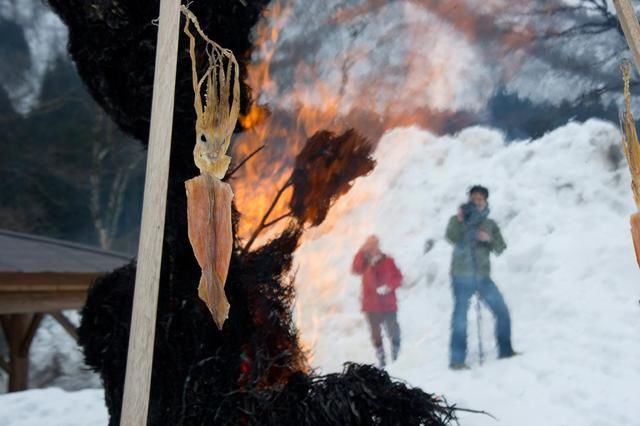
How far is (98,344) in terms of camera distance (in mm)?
2539

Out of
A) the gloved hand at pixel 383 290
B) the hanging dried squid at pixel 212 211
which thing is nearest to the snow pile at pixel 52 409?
the gloved hand at pixel 383 290

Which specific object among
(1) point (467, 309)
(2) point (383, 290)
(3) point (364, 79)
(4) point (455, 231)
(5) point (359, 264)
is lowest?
(1) point (467, 309)

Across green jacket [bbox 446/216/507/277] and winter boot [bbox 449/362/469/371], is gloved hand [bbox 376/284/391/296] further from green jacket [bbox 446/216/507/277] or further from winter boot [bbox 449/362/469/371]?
winter boot [bbox 449/362/469/371]

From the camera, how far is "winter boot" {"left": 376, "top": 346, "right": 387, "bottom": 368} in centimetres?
356

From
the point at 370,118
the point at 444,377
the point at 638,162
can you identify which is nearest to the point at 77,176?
the point at 370,118

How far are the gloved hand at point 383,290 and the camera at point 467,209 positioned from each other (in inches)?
23.7

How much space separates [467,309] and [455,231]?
18.0 inches

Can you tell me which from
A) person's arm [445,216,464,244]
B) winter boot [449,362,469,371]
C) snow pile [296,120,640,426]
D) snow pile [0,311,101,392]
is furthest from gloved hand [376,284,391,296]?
snow pile [0,311,101,392]

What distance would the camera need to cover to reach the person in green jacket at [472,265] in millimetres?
3459

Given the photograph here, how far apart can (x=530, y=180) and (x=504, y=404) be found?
1296 millimetres

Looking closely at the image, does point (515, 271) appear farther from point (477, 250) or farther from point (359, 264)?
point (359, 264)

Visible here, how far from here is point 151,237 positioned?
140 cm

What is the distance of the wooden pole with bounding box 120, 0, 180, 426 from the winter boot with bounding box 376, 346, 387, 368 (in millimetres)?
2352

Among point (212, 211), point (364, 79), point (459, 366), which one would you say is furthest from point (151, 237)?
point (364, 79)
